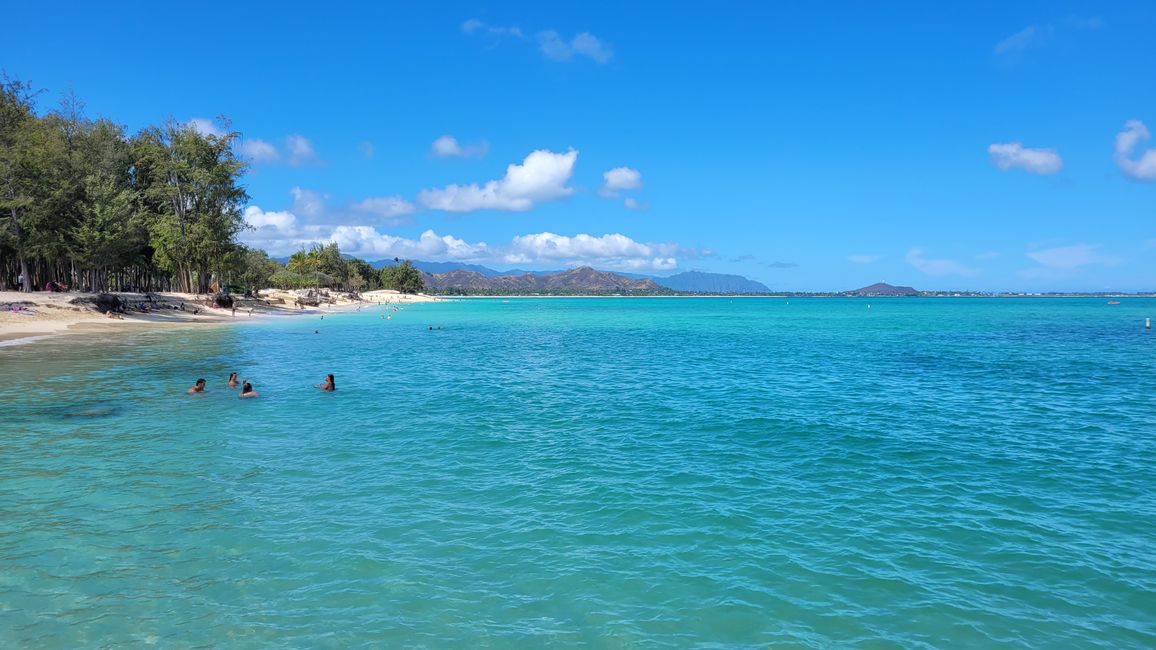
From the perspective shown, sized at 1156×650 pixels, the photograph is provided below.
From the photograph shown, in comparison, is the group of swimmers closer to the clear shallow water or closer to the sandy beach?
the clear shallow water

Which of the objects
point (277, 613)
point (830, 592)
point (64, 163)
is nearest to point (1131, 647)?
point (830, 592)

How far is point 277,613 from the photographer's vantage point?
8.11m

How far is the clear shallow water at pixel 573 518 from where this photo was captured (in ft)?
26.5

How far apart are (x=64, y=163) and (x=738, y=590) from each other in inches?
2895

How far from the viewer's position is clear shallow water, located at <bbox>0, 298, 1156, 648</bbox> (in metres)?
8.07

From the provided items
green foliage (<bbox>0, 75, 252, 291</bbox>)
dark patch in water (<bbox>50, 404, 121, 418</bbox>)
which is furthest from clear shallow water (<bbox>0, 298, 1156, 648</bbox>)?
green foliage (<bbox>0, 75, 252, 291</bbox>)

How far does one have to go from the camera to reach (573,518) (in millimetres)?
11711

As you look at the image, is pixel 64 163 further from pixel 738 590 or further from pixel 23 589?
pixel 738 590

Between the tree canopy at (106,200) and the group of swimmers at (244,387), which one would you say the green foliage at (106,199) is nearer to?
the tree canopy at (106,200)

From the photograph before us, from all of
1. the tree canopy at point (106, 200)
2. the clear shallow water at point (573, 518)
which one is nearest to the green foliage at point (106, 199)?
the tree canopy at point (106, 200)

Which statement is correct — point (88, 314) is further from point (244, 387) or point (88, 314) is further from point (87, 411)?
point (87, 411)

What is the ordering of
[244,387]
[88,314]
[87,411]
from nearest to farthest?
1. [87,411]
2. [244,387]
3. [88,314]

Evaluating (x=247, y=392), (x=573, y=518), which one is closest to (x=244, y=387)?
(x=247, y=392)

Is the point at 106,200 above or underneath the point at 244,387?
above
